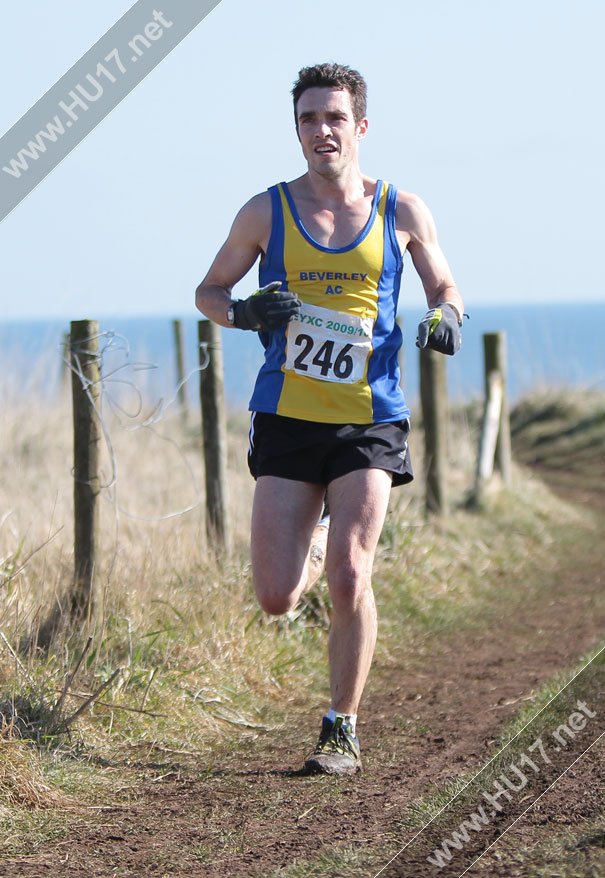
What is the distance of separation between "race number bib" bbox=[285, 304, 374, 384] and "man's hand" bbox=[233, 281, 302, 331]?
13 centimetres

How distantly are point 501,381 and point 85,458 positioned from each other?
21.7 feet

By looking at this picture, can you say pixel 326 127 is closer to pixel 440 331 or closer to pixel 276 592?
pixel 440 331

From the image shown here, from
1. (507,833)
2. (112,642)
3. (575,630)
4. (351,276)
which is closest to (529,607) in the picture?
(575,630)

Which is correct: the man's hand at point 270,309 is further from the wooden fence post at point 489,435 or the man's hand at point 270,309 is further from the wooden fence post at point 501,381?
the wooden fence post at point 501,381

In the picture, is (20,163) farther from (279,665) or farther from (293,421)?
(279,665)

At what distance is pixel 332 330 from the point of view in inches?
185

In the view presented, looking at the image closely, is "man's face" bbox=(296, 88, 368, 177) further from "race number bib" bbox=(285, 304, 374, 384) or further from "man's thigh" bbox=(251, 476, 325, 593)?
"man's thigh" bbox=(251, 476, 325, 593)

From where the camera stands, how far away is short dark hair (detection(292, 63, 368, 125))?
4797 millimetres

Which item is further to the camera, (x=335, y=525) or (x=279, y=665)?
(x=279, y=665)

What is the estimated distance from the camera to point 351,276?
4734 mm

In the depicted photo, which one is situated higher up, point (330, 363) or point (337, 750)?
point (330, 363)

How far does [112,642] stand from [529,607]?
3.41 m

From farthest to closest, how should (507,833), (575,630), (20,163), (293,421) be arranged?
(575,630) → (20,163) → (293,421) → (507,833)

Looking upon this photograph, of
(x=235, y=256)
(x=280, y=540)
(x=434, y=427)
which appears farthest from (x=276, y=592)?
(x=434, y=427)
